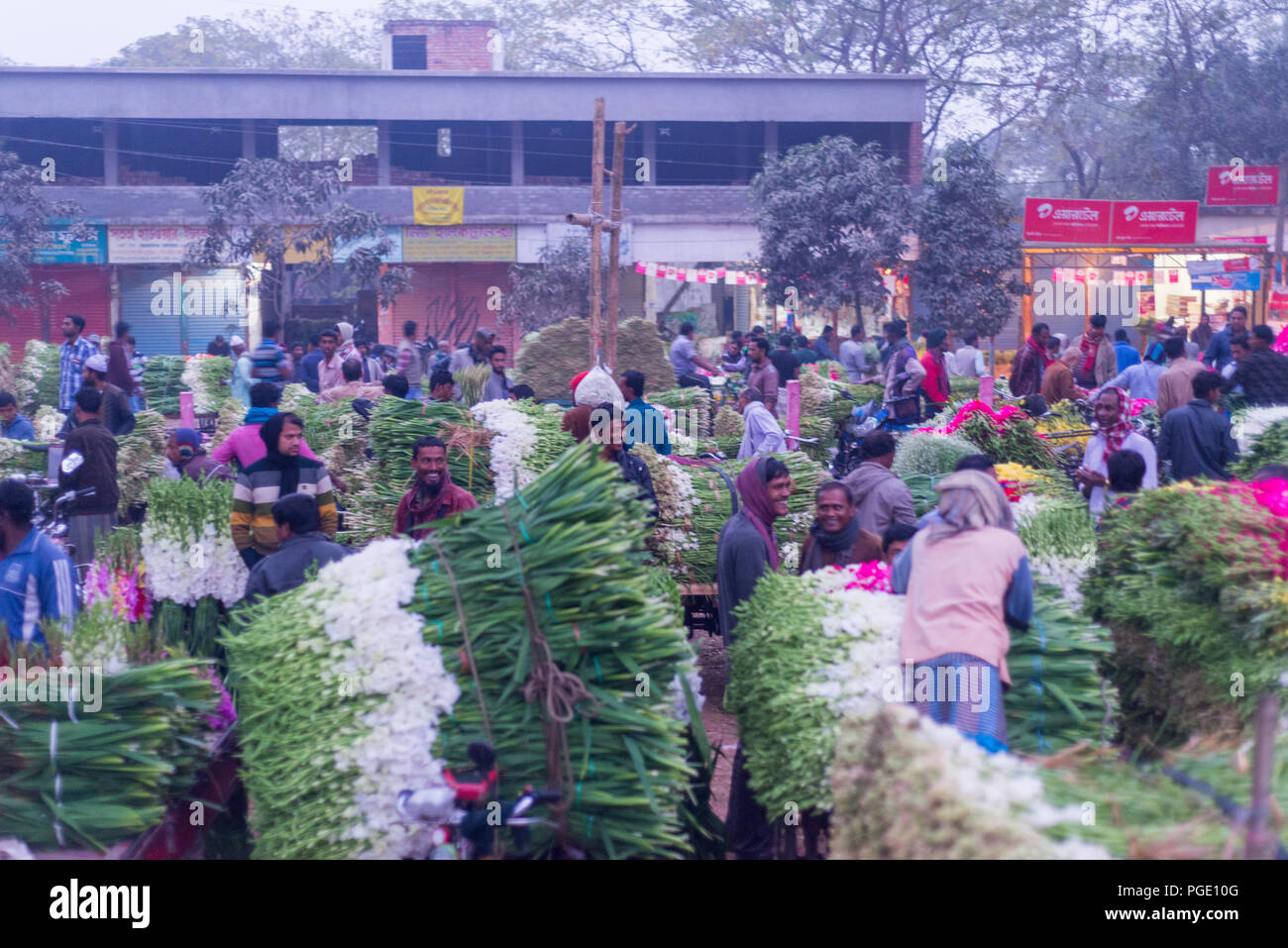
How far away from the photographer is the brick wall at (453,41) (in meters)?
36.0

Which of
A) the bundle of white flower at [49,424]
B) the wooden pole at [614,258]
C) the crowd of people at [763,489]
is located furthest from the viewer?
the bundle of white flower at [49,424]

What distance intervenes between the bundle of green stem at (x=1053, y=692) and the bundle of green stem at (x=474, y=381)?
6.67m

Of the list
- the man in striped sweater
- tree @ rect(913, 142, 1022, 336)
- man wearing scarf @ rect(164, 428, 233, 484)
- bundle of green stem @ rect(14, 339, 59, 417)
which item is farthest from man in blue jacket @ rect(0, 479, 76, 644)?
tree @ rect(913, 142, 1022, 336)

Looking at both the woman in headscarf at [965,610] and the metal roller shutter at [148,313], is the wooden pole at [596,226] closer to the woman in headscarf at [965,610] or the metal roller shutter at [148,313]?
the woman in headscarf at [965,610]

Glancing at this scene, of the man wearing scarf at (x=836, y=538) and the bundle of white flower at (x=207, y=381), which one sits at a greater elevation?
the bundle of white flower at (x=207, y=381)

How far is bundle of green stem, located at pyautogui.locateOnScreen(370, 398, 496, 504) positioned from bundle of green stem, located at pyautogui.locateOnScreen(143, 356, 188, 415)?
13.0m

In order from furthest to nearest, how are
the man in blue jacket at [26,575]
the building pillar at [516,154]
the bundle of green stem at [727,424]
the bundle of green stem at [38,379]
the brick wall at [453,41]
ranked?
the brick wall at [453,41]
the building pillar at [516,154]
the bundle of green stem at [38,379]
the bundle of green stem at [727,424]
the man in blue jacket at [26,575]

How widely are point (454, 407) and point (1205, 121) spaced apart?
3426 centimetres

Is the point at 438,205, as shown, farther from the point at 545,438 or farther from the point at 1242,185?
the point at 545,438

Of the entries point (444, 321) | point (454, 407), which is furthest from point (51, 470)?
point (444, 321)

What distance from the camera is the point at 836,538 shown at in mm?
5793

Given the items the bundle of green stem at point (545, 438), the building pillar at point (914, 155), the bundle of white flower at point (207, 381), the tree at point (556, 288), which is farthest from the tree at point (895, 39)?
the bundle of green stem at point (545, 438)

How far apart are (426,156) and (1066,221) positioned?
1712cm
